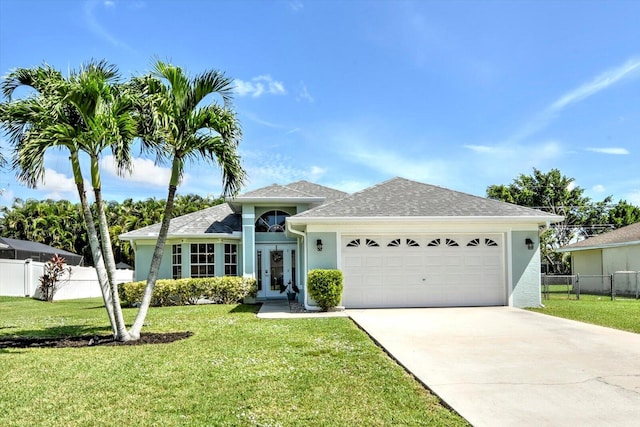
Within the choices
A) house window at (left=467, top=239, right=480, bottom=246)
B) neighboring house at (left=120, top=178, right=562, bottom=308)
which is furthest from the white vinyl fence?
house window at (left=467, top=239, right=480, bottom=246)

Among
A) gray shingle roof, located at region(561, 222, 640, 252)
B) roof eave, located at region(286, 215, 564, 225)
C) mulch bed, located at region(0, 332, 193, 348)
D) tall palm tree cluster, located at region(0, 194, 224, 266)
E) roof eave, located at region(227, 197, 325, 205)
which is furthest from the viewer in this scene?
tall palm tree cluster, located at region(0, 194, 224, 266)

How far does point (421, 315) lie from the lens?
A: 1230 cm

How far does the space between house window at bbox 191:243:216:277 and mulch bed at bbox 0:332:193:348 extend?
346 inches

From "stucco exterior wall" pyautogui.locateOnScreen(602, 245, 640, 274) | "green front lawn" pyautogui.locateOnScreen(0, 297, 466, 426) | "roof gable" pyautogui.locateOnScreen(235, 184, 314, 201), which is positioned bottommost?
"green front lawn" pyautogui.locateOnScreen(0, 297, 466, 426)

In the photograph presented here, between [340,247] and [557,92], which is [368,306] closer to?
[340,247]

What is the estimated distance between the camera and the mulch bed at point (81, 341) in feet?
29.1

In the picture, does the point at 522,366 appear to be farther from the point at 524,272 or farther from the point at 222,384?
the point at 524,272

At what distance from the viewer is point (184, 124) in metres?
9.32

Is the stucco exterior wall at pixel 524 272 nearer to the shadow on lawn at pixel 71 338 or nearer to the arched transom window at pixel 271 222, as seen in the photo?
the arched transom window at pixel 271 222

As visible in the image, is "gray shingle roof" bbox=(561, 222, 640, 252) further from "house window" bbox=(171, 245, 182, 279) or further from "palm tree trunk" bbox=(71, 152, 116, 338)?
"palm tree trunk" bbox=(71, 152, 116, 338)

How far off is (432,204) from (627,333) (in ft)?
22.0

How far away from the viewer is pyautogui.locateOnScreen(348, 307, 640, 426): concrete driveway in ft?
15.2

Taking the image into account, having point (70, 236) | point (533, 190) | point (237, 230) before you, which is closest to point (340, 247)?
point (237, 230)

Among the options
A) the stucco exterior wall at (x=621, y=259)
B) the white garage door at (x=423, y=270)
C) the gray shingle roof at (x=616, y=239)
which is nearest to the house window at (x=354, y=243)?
the white garage door at (x=423, y=270)
